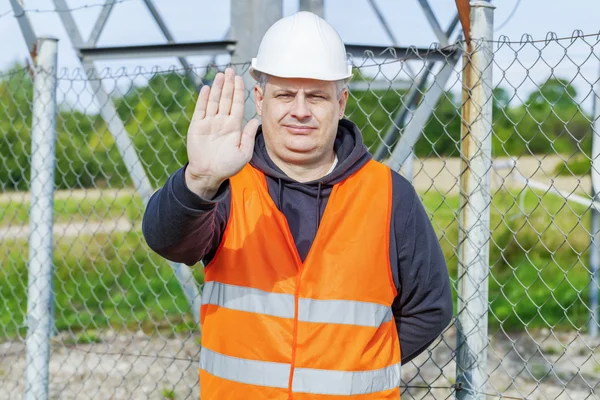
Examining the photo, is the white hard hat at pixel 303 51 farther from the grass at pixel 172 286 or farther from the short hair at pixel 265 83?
the grass at pixel 172 286

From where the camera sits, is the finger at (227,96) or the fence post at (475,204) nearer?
the finger at (227,96)

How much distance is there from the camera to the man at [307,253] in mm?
2156

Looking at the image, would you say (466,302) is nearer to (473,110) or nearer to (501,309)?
(473,110)

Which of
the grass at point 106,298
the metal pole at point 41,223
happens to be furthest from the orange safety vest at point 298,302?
the grass at point 106,298

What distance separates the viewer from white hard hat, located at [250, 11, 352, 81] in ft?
7.31

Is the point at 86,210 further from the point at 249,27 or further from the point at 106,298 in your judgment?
the point at 249,27

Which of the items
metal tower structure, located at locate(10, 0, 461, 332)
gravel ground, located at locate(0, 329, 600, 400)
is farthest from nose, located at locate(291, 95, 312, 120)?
gravel ground, located at locate(0, 329, 600, 400)

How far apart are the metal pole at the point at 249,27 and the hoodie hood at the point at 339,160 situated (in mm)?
898

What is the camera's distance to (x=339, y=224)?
2219mm

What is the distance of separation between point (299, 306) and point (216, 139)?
0.56 m

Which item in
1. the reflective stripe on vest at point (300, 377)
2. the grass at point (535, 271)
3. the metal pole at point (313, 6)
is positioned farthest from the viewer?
the grass at point (535, 271)

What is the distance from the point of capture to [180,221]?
1909mm

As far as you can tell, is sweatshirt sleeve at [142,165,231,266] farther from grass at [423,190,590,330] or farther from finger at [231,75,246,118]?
grass at [423,190,590,330]

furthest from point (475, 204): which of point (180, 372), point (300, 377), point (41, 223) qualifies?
point (180, 372)
